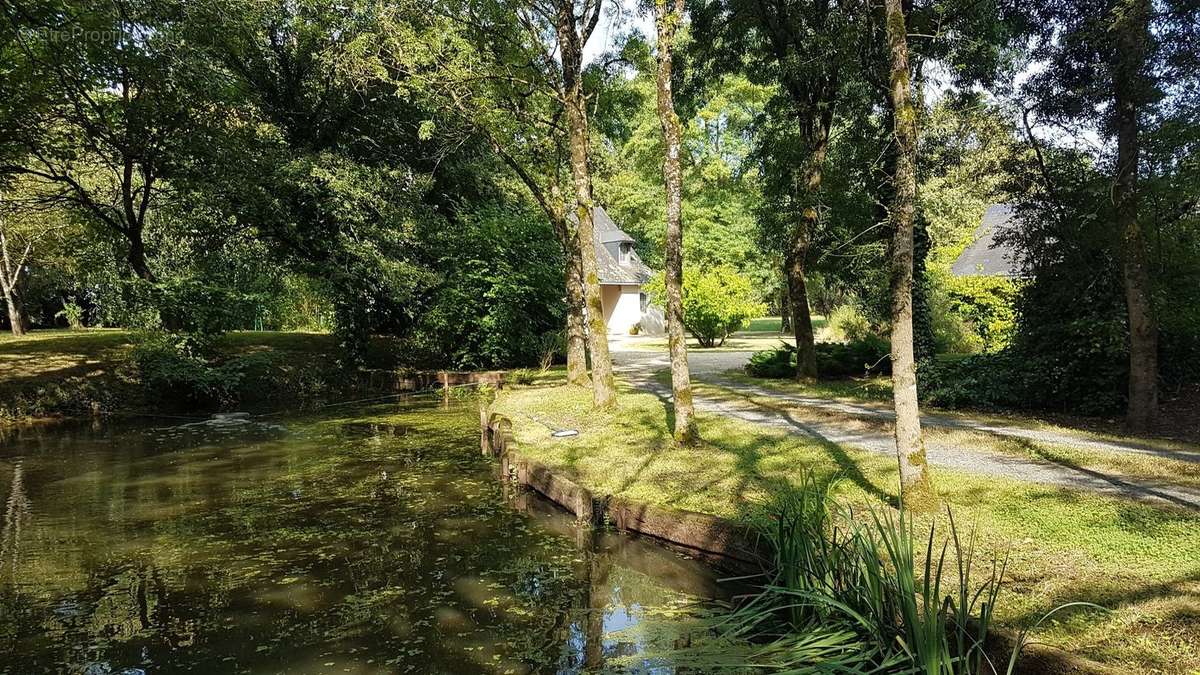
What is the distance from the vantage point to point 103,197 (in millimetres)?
18484

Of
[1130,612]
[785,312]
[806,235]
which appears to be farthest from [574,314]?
[785,312]

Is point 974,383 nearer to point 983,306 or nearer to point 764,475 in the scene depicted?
point 764,475

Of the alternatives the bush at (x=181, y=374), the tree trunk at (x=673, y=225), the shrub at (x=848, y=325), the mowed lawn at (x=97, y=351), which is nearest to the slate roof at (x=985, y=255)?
the shrub at (x=848, y=325)

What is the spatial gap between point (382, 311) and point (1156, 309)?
63.2ft

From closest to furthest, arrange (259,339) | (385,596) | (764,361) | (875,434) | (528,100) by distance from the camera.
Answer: (385,596) < (875,434) < (528,100) < (764,361) < (259,339)

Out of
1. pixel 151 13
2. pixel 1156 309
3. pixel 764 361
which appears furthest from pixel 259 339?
pixel 1156 309

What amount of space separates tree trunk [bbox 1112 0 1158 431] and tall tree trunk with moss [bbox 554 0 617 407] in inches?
299

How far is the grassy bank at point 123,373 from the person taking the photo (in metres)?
15.0

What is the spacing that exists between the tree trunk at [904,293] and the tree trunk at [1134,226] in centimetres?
547

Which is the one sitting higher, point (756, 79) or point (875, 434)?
point (756, 79)

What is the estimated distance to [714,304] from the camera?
27328 mm

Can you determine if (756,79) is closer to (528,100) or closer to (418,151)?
(528,100)

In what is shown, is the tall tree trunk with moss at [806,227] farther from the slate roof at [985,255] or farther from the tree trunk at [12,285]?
the tree trunk at [12,285]

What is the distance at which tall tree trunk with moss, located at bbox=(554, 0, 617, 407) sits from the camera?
1129 centimetres
